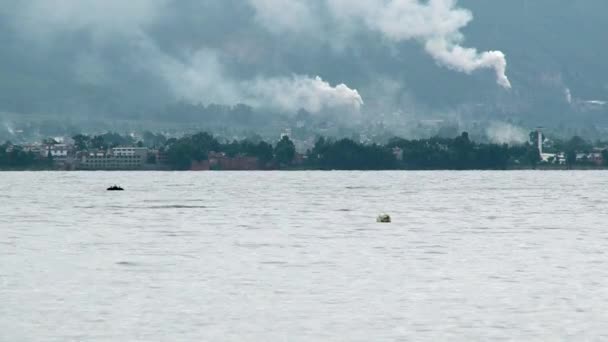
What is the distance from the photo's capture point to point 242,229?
12731 centimetres

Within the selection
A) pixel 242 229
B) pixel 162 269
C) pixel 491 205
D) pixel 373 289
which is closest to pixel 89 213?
pixel 242 229

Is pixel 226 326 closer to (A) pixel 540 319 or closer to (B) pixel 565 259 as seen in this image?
(A) pixel 540 319

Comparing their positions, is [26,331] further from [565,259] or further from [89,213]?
[89,213]

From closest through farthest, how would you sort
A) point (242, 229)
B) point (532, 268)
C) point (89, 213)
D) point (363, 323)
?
point (363, 323)
point (532, 268)
point (242, 229)
point (89, 213)

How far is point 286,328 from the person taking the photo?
56.0m

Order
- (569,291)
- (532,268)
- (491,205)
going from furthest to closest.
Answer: (491,205) → (532,268) → (569,291)

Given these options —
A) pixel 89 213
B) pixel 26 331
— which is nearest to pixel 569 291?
pixel 26 331

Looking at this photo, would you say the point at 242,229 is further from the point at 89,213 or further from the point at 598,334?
the point at 598,334

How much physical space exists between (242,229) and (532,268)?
49.6m

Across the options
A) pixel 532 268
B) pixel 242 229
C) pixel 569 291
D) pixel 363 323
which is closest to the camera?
pixel 363 323

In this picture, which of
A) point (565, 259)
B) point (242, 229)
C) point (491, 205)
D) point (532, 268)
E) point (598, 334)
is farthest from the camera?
point (491, 205)

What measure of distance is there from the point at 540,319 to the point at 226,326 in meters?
12.9

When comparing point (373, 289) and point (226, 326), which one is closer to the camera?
point (226, 326)

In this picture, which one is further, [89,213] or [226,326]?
[89,213]
